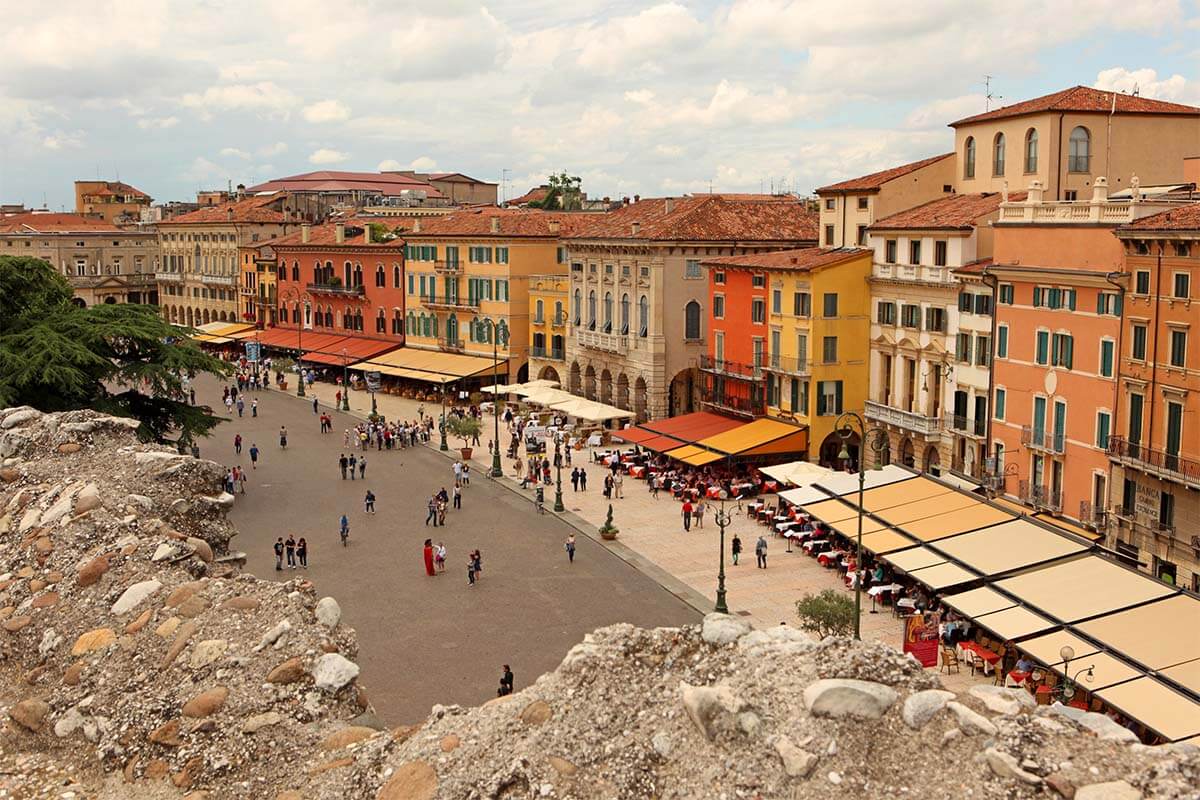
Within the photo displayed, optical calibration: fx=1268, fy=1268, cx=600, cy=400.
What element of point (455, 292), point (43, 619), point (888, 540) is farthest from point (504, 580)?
point (455, 292)

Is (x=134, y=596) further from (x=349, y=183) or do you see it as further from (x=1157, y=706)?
(x=349, y=183)

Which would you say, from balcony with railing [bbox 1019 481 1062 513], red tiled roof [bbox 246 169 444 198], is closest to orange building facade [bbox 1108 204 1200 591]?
balcony with railing [bbox 1019 481 1062 513]

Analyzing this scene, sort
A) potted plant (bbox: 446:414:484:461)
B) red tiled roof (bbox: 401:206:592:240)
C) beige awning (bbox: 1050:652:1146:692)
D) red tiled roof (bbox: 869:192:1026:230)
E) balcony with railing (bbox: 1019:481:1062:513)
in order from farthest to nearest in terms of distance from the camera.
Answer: red tiled roof (bbox: 401:206:592:240) < potted plant (bbox: 446:414:484:461) < red tiled roof (bbox: 869:192:1026:230) < balcony with railing (bbox: 1019:481:1062:513) < beige awning (bbox: 1050:652:1146:692)

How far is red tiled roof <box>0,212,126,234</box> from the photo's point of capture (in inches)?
5054

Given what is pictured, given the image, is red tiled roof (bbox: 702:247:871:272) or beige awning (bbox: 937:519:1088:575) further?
red tiled roof (bbox: 702:247:871:272)

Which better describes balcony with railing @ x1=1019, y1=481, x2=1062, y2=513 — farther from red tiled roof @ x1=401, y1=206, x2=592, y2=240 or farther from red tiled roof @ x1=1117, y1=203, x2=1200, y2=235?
red tiled roof @ x1=401, y1=206, x2=592, y2=240

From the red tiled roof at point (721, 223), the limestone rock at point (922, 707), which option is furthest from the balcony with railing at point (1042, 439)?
the limestone rock at point (922, 707)

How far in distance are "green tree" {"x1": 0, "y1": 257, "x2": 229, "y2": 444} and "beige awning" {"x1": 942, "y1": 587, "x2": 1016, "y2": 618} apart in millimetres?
28364

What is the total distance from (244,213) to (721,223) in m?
64.5

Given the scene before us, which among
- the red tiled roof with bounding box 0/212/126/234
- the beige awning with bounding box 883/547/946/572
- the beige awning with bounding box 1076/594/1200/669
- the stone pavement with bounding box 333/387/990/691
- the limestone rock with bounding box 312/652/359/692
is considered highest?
the red tiled roof with bounding box 0/212/126/234

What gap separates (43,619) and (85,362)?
32.8m

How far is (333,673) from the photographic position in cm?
1253

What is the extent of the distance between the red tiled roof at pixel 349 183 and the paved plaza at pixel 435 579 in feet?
301

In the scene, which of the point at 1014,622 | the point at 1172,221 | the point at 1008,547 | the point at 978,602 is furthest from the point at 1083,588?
the point at 1172,221
